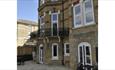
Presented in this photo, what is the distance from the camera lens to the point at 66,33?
5.20 metres

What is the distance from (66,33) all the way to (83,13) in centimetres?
179

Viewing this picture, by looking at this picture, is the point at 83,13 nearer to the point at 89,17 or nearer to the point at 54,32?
the point at 89,17

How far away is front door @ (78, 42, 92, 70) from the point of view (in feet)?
10.5

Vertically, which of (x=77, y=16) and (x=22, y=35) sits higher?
(x=77, y=16)

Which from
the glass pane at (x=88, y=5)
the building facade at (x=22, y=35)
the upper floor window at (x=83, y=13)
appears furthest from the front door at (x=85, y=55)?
the building facade at (x=22, y=35)

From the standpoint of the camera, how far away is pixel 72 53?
3.76m

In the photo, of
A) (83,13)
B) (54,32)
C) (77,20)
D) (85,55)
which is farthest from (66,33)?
(85,55)

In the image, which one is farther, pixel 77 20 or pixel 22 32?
pixel 77 20

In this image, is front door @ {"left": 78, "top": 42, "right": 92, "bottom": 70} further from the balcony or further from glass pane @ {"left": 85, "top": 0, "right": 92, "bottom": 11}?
the balcony

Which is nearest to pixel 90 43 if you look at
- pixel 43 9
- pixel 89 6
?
pixel 89 6

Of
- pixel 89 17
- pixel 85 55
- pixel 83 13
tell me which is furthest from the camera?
pixel 83 13

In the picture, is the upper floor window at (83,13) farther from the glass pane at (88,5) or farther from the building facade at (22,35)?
the building facade at (22,35)
